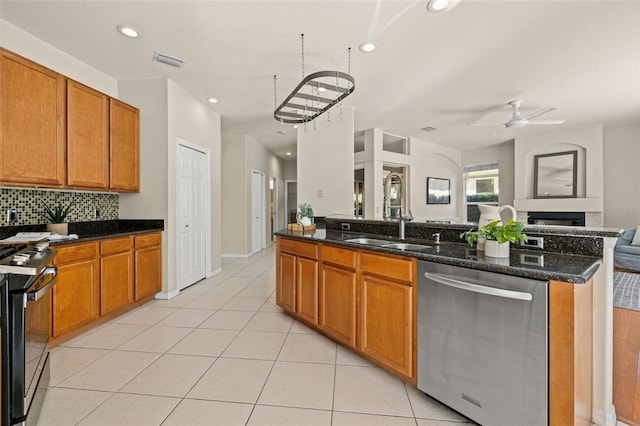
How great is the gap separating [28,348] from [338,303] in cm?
180

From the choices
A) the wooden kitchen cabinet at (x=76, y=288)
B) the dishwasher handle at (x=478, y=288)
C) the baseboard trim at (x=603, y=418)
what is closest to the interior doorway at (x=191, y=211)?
the wooden kitchen cabinet at (x=76, y=288)

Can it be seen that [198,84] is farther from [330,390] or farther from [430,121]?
[430,121]

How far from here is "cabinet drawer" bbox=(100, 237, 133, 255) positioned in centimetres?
282

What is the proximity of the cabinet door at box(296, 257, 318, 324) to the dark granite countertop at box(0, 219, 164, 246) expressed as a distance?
197cm

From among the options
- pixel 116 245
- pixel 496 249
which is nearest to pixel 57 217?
pixel 116 245

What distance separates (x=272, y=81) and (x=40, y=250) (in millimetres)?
2964

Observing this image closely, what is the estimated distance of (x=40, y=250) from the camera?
1903 millimetres

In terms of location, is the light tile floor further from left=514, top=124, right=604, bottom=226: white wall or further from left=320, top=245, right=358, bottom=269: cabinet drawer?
left=514, top=124, right=604, bottom=226: white wall

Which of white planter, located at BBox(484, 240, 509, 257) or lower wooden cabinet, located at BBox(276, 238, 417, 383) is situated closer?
white planter, located at BBox(484, 240, 509, 257)

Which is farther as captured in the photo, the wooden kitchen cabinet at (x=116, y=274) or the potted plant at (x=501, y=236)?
the wooden kitchen cabinet at (x=116, y=274)

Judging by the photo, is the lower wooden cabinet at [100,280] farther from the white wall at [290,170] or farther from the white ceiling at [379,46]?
the white wall at [290,170]

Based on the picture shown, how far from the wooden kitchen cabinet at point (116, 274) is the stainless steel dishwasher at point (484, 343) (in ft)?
9.67

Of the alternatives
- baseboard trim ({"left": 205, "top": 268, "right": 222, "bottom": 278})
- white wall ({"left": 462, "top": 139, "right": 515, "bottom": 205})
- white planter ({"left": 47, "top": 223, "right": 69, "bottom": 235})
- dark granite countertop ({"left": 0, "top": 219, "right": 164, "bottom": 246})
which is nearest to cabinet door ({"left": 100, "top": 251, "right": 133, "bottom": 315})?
dark granite countertop ({"left": 0, "top": 219, "right": 164, "bottom": 246})

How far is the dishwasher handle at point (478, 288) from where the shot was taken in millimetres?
1270
